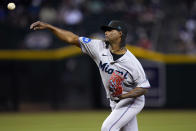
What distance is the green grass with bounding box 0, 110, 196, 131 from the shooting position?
390 inches

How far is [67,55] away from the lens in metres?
14.6

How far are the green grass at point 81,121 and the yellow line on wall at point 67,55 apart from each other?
1.74 metres

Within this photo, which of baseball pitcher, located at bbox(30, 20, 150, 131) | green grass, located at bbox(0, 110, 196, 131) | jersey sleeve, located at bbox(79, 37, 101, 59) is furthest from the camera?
green grass, located at bbox(0, 110, 196, 131)

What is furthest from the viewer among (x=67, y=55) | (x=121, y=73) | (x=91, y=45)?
(x=67, y=55)

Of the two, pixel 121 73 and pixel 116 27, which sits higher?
pixel 116 27

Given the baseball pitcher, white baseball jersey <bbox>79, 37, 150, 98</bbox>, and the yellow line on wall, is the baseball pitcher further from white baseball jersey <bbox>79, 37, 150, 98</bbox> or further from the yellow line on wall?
the yellow line on wall

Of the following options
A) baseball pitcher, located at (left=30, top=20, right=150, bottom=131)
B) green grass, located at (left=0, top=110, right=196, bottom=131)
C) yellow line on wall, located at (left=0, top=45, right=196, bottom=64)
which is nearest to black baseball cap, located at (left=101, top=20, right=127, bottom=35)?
baseball pitcher, located at (left=30, top=20, right=150, bottom=131)

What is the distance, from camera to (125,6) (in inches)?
656

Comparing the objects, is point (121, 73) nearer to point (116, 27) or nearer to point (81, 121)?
point (116, 27)

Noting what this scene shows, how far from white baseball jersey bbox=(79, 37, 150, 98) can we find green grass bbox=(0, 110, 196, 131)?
3.96m

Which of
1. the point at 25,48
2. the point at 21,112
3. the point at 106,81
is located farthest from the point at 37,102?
the point at 106,81

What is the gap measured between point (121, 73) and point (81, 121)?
5930mm

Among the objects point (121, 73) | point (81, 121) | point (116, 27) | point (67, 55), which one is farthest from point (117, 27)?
point (67, 55)

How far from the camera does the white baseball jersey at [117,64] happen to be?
571 cm
